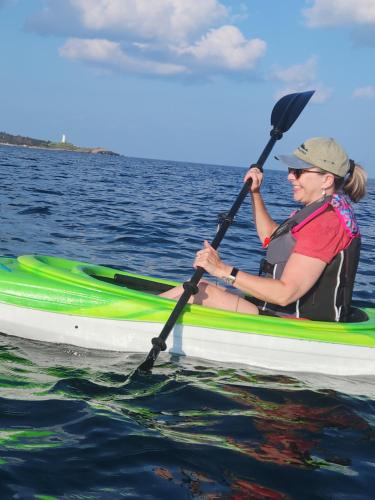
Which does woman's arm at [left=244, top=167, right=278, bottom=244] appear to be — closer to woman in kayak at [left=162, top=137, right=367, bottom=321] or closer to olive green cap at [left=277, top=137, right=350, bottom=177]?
woman in kayak at [left=162, top=137, right=367, bottom=321]

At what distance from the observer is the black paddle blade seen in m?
5.71

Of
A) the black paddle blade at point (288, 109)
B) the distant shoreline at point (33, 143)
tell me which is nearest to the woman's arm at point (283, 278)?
the black paddle blade at point (288, 109)

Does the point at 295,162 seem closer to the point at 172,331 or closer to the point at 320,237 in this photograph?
the point at 320,237

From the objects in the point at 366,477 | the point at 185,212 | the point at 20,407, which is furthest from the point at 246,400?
the point at 185,212

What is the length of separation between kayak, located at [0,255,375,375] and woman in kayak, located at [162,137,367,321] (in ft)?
0.81

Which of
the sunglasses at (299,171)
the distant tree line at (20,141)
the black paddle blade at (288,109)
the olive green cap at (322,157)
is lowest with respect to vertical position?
the sunglasses at (299,171)

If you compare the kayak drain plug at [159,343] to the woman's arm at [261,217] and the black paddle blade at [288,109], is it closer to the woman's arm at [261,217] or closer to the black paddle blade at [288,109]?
the woman's arm at [261,217]

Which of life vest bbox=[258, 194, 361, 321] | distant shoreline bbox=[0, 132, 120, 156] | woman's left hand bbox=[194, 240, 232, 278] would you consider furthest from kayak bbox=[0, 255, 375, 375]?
distant shoreline bbox=[0, 132, 120, 156]

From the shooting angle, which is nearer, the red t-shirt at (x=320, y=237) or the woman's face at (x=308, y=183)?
the red t-shirt at (x=320, y=237)

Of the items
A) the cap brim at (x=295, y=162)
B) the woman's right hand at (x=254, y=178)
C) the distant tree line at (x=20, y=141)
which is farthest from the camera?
the distant tree line at (x=20, y=141)

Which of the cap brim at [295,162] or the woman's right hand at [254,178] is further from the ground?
the cap brim at [295,162]

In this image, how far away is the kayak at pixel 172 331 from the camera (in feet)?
14.4

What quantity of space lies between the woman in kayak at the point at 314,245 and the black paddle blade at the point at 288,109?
1.63 m

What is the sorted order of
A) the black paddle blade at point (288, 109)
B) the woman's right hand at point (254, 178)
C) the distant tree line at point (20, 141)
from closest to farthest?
the woman's right hand at point (254, 178) < the black paddle blade at point (288, 109) < the distant tree line at point (20, 141)
